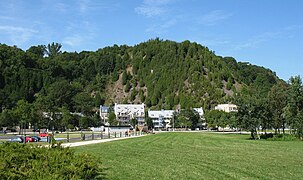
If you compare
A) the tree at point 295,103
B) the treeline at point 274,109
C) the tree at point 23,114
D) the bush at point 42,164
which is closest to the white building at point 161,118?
the tree at point 23,114

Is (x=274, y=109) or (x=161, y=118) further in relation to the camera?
(x=161, y=118)

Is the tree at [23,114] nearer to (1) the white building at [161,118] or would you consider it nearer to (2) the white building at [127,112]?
(2) the white building at [127,112]

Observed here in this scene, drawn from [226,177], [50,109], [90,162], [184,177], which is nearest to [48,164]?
[90,162]

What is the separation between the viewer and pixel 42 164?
949cm

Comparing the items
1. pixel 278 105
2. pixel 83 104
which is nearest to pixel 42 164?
pixel 278 105

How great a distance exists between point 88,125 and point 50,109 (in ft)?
59.9

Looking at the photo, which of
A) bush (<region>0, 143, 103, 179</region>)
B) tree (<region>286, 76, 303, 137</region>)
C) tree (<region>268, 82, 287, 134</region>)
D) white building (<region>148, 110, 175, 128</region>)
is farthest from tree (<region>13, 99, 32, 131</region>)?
bush (<region>0, 143, 103, 179</region>)

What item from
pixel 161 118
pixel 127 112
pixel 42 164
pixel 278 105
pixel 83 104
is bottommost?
pixel 161 118

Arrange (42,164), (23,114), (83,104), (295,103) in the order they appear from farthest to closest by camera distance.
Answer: (83,104)
(23,114)
(295,103)
(42,164)

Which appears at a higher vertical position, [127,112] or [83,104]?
[83,104]

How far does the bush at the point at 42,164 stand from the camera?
880 centimetres

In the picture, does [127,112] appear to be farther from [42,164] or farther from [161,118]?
[42,164]

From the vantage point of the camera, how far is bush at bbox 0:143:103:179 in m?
8.80

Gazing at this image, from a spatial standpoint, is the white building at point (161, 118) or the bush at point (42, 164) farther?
the white building at point (161, 118)
